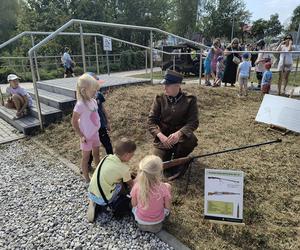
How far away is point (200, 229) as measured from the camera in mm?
2621

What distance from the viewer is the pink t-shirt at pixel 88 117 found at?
3.33 m

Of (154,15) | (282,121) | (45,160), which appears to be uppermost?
(154,15)

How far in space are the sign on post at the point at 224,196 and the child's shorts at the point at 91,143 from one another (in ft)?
5.38

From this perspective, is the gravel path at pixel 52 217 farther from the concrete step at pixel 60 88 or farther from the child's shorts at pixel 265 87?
→ the child's shorts at pixel 265 87

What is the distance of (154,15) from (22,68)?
2012 centimetres

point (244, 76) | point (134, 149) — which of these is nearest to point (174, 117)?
point (134, 149)

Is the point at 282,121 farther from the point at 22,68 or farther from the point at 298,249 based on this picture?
the point at 22,68

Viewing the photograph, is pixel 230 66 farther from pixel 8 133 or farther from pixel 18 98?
pixel 8 133

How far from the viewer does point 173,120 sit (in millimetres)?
3553

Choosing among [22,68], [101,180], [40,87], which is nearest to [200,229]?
[101,180]

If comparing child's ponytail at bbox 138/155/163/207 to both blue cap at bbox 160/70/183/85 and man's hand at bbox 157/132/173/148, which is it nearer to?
man's hand at bbox 157/132/173/148

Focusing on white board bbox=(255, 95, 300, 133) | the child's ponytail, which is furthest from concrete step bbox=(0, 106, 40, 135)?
white board bbox=(255, 95, 300, 133)

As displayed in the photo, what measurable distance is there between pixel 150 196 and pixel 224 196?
0.67 metres

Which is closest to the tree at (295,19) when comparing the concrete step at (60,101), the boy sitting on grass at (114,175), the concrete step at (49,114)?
the concrete step at (60,101)
